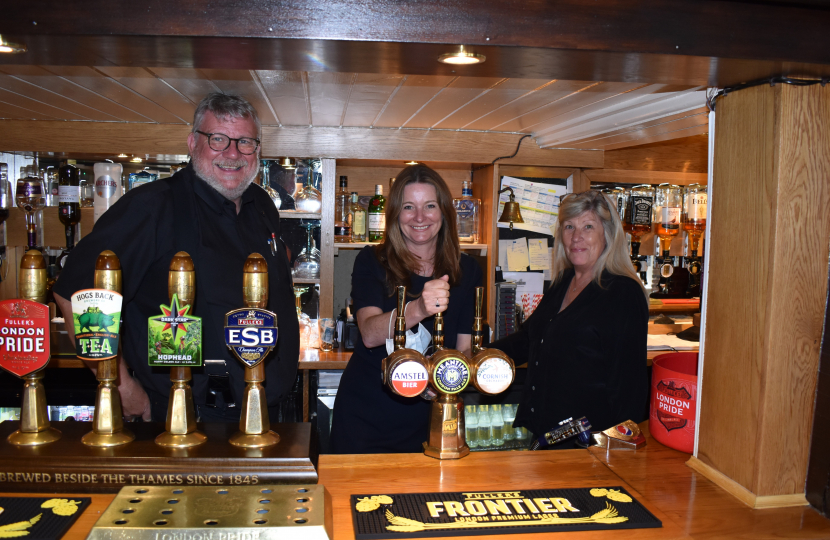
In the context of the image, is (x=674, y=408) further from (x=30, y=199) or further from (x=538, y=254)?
(x=30, y=199)

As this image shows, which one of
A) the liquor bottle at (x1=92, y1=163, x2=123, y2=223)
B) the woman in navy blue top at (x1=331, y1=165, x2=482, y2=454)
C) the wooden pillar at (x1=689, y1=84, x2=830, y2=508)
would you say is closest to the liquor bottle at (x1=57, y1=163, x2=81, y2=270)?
the liquor bottle at (x1=92, y1=163, x2=123, y2=223)

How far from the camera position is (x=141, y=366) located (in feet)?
5.86

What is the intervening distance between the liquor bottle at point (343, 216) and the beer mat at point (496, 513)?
236cm

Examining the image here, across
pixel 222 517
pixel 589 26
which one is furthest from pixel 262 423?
pixel 589 26

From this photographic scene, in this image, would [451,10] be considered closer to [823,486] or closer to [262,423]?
[262,423]

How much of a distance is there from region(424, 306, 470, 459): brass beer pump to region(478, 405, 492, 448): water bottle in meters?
1.75

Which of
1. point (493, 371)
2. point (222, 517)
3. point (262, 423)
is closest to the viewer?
point (222, 517)

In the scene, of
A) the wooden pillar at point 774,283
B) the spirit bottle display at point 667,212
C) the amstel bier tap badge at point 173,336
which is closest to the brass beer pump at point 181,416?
the amstel bier tap badge at point 173,336

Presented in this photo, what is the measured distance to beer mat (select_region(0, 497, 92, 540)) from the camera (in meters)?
1.07

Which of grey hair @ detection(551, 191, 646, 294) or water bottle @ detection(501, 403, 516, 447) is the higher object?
grey hair @ detection(551, 191, 646, 294)

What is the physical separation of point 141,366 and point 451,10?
1372 mm

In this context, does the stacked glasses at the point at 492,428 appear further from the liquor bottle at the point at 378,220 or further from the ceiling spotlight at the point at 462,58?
the ceiling spotlight at the point at 462,58

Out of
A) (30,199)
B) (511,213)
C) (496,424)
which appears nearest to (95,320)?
(496,424)

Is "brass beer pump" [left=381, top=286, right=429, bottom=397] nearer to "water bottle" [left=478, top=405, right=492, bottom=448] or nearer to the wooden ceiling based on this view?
the wooden ceiling
